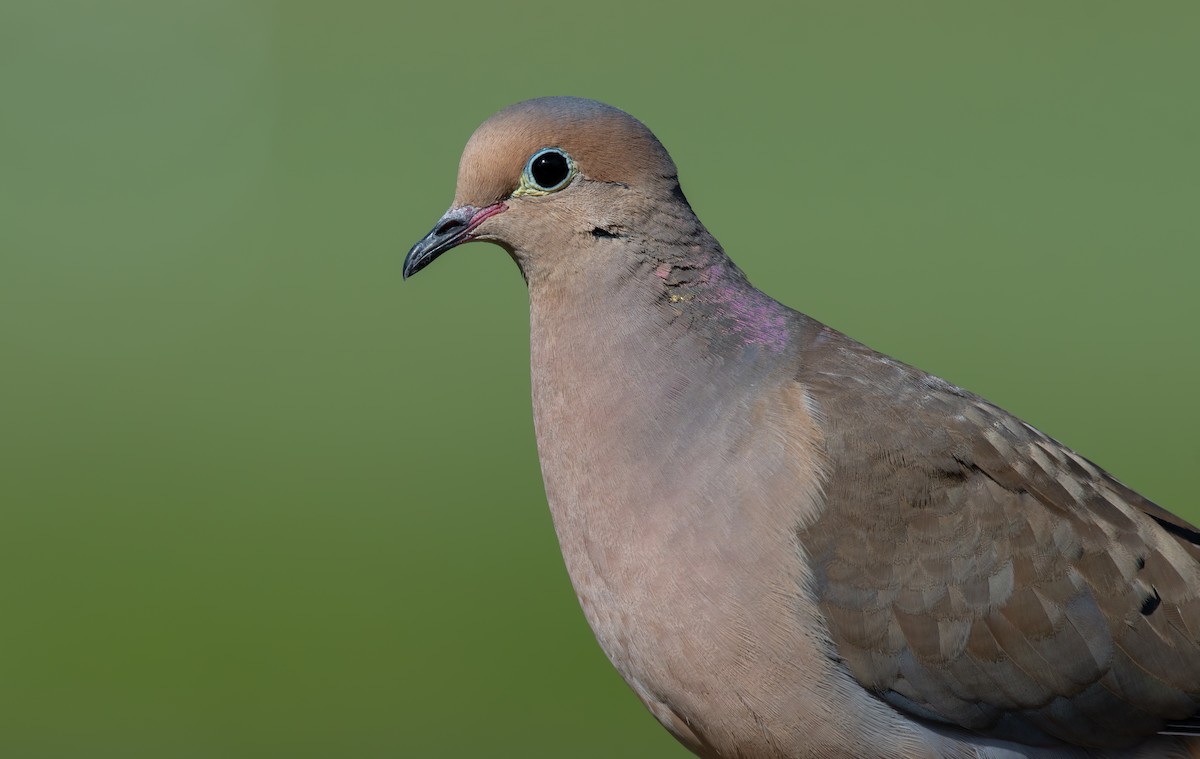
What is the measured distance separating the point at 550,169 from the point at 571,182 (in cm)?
6

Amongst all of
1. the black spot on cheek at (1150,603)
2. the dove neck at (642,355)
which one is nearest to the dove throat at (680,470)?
the dove neck at (642,355)

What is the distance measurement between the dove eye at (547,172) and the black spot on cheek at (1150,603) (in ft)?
5.27

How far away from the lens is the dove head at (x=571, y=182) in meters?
3.00

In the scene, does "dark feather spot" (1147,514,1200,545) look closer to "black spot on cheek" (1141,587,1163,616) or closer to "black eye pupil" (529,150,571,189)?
"black spot on cheek" (1141,587,1163,616)

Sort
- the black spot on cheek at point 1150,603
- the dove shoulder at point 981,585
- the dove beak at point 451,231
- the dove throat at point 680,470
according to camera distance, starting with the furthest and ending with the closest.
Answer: the dove beak at point 451,231
the black spot on cheek at point 1150,603
the dove shoulder at point 981,585
the dove throat at point 680,470

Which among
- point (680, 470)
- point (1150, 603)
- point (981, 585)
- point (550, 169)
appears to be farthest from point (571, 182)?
point (1150, 603)

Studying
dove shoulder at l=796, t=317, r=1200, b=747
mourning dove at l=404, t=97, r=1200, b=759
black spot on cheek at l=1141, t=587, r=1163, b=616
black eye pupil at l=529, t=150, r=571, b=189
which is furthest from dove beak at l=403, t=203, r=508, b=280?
black spot on cheek at l=1141, t=587, r=1163, b=616

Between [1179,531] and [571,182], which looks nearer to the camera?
[571,182]

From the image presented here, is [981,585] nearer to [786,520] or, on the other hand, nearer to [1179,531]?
[786,520]

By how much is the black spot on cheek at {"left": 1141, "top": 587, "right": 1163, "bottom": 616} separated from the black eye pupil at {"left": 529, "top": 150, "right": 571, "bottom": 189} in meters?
1.62

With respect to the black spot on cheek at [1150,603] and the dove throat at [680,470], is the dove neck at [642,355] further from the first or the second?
the black spot on cheek at [1150,603]

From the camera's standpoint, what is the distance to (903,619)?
9.45 feet

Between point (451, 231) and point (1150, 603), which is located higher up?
point (451, 231)

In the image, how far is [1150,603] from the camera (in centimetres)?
298
